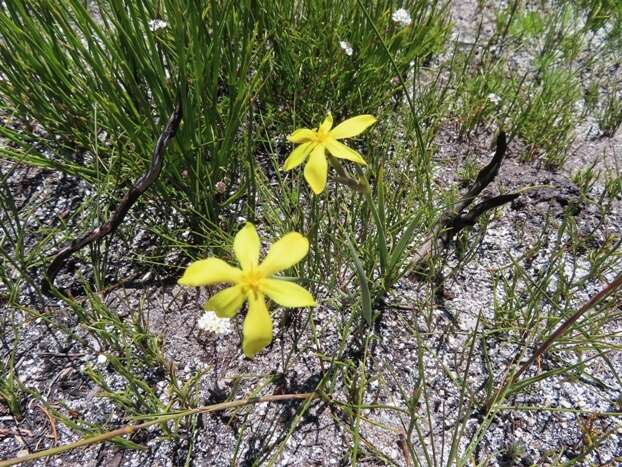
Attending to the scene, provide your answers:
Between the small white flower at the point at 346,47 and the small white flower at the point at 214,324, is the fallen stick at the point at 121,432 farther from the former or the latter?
the small white flower at the point at 346,47

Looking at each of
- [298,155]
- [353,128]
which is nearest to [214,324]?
[298,155]

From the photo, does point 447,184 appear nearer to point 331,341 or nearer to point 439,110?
point 439,110

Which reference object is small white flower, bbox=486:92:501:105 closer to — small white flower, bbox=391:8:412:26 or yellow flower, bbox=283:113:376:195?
small white flower, bbox=391:8:412:26

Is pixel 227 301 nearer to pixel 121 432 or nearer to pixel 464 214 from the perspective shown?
pixel 121 432

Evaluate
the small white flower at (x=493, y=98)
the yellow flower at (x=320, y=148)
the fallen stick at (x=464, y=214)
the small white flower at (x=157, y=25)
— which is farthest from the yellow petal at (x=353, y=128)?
the small white flower at (x=493, y=98)

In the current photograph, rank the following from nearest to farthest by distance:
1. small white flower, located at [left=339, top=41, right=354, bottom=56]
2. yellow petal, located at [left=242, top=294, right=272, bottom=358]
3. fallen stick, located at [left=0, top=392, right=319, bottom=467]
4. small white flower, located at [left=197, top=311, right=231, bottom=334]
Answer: fallen stick, located at [left=0, top=392, right=319, bottom=467] → yellow petal, located at [left=242, top=294, right=272, bottom=358] → small white flower, located at [left=197, top=311, right=231, bottom=334] → small white flower, located at [left=339, top=41, right=354, bottom=56]

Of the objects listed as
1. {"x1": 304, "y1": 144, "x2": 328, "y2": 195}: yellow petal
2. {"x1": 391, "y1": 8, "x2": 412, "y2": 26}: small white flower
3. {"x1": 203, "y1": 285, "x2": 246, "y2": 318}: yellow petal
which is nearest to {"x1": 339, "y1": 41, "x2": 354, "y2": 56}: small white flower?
{"x1": 391, "y1": 8, "x2": 412, "y2": 26}: small white flower
